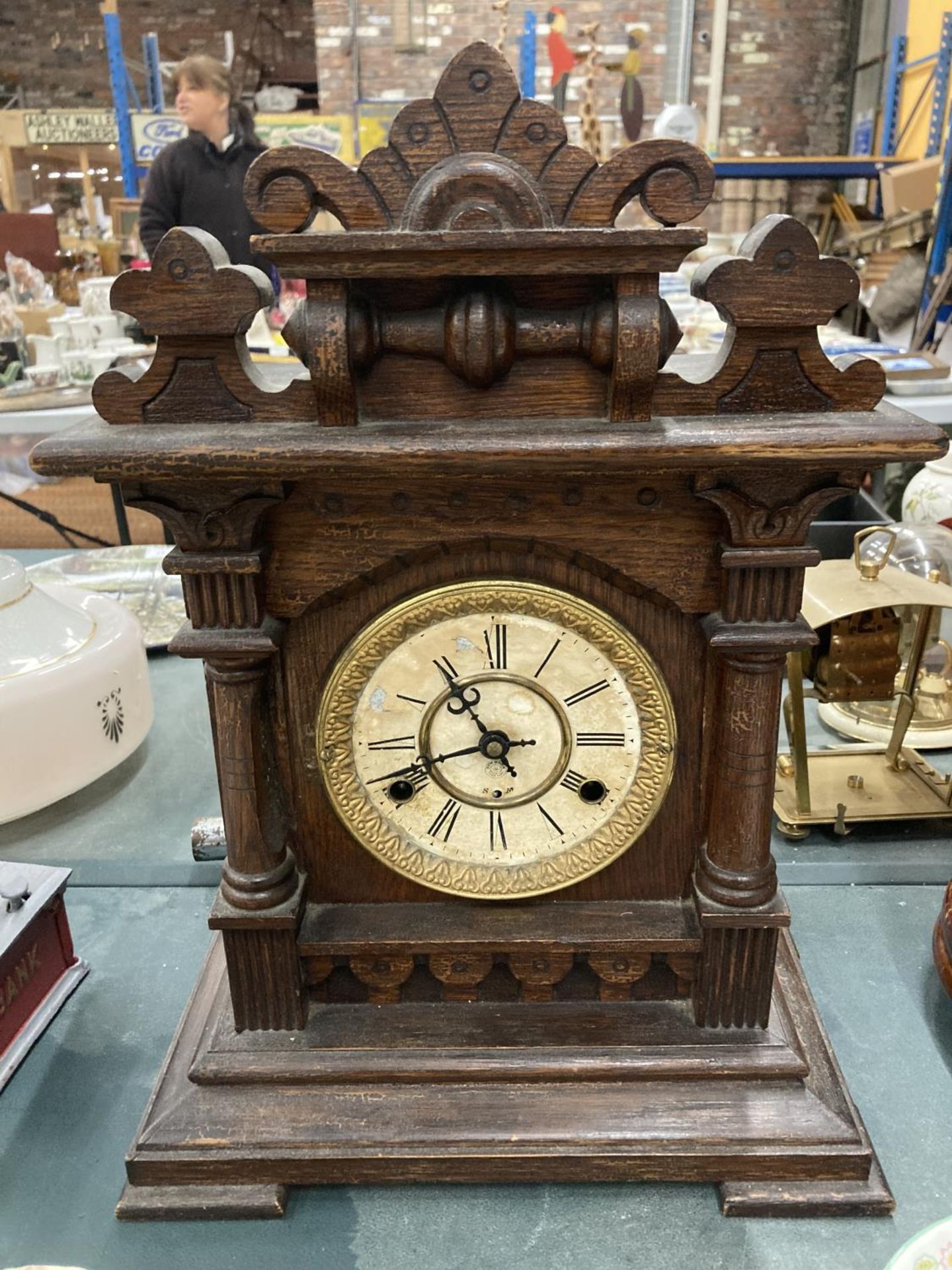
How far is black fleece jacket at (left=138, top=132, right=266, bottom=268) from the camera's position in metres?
2.86

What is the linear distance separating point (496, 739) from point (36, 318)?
114 inches

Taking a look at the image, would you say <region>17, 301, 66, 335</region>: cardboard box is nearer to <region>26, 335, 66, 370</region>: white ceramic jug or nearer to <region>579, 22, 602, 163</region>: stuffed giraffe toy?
<region>26, 335, 66, 370</region>: white ceramic jug

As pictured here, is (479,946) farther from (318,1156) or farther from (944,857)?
(944,857)

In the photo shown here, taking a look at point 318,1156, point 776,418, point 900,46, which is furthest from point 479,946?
point 900,46

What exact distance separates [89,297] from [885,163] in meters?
3.29

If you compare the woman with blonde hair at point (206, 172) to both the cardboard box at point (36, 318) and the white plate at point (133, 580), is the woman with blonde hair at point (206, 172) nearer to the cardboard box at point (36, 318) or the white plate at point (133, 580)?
the cardboard box at point (36, 318)

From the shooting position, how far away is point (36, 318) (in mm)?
3176

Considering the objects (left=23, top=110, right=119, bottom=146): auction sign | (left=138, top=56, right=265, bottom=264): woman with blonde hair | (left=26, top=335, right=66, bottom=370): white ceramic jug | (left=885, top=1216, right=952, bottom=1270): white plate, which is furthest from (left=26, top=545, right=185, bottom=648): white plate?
(left=23, top=110, right=119, bottom=146): auction sign

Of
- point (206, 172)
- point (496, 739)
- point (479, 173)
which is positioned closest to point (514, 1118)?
point (496, 739)

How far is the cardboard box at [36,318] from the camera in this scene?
3156 millimetres

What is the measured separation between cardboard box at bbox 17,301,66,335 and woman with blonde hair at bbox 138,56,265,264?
494 mm

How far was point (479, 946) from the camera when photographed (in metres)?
0.93

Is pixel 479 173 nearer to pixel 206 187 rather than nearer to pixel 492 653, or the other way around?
pixel 492 653

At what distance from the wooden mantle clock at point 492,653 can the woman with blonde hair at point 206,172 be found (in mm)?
2292
